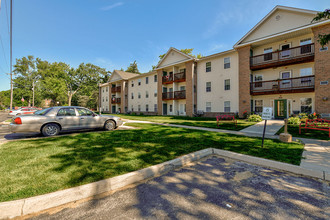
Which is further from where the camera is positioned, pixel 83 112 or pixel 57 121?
pixel 83 112

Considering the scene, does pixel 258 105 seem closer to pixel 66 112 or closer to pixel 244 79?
pixel 244 79

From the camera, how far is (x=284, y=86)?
15.4 m

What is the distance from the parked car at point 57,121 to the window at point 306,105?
18.2 meters

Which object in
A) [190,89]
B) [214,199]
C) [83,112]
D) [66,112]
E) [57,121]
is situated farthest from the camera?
[190,89]

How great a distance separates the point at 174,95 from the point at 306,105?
51.2 ft

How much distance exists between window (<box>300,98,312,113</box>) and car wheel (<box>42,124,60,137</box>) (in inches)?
812

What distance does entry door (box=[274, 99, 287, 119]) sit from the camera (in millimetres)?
15916

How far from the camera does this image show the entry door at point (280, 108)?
1592cm

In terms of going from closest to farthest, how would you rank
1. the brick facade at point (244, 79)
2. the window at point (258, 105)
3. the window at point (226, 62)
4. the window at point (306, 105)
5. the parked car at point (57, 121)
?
the parked car at point (57, 121), the window at point (306, 105), the brick facade at point (244, 79), the window at point (258, 105), the window at point (226, 62)

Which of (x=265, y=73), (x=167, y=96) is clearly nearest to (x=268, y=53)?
(x=265, y=73)

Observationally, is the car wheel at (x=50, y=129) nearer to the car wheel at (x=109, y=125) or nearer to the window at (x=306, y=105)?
the car wheel at (x=109, y=125)

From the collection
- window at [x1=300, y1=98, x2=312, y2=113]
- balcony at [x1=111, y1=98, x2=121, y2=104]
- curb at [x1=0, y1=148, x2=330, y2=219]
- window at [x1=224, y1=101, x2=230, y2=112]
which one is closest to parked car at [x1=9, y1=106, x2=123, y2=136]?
curb at [x1=0, y1=148, x2=330, y2=219]

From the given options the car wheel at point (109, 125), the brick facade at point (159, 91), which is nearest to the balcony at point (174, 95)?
the brick facade at point (159, 91)

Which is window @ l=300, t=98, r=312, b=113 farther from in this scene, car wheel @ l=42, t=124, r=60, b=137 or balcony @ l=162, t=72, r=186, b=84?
car wheel @ l=42, t=124, r=60, b=137
